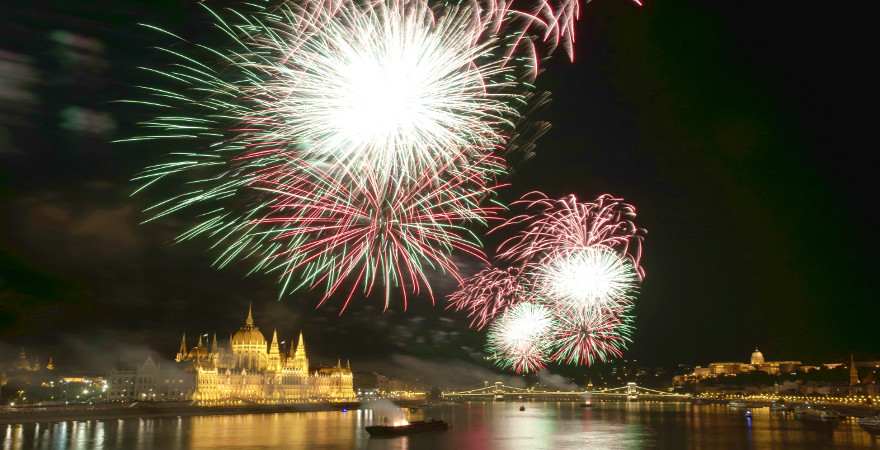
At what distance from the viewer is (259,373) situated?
91875 millimetres

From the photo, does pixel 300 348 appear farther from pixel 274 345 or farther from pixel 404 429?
pixel 404 429

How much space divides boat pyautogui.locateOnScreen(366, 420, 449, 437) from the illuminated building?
34.0 metres

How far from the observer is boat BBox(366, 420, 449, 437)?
39969mm

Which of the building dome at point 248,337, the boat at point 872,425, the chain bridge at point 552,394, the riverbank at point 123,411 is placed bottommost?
the chain bridge at point 552,394

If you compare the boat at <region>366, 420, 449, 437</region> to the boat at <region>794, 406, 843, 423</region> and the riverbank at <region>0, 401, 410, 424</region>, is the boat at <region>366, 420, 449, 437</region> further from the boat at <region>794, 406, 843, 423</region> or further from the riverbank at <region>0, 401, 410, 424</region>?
the boat at <region>794, 406, 843, 423</region>

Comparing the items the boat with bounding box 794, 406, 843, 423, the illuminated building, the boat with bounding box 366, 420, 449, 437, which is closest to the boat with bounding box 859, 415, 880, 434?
the boat with bounding box 794, 406, 843, 423

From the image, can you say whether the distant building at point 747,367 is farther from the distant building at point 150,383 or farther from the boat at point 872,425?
the boat at point 872,425

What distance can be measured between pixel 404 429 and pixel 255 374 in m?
53.1

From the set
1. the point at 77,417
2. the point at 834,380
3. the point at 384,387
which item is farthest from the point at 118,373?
the point at 834,380

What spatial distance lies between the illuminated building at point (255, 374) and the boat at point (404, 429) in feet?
112

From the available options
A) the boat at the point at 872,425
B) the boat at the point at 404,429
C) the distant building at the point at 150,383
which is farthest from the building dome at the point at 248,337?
the boat at the point at 872,425

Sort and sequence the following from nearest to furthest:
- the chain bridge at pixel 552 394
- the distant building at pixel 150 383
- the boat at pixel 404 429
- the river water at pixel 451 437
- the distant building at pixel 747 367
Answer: the river water at pixel 451 437 → the boat at pixel 404 429 → the distant building at pixel 150 383 → the chain bridge at pixel 552 394 → the distant building at pixel 747 367

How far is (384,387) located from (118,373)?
64533mm

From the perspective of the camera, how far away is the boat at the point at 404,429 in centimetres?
3997
